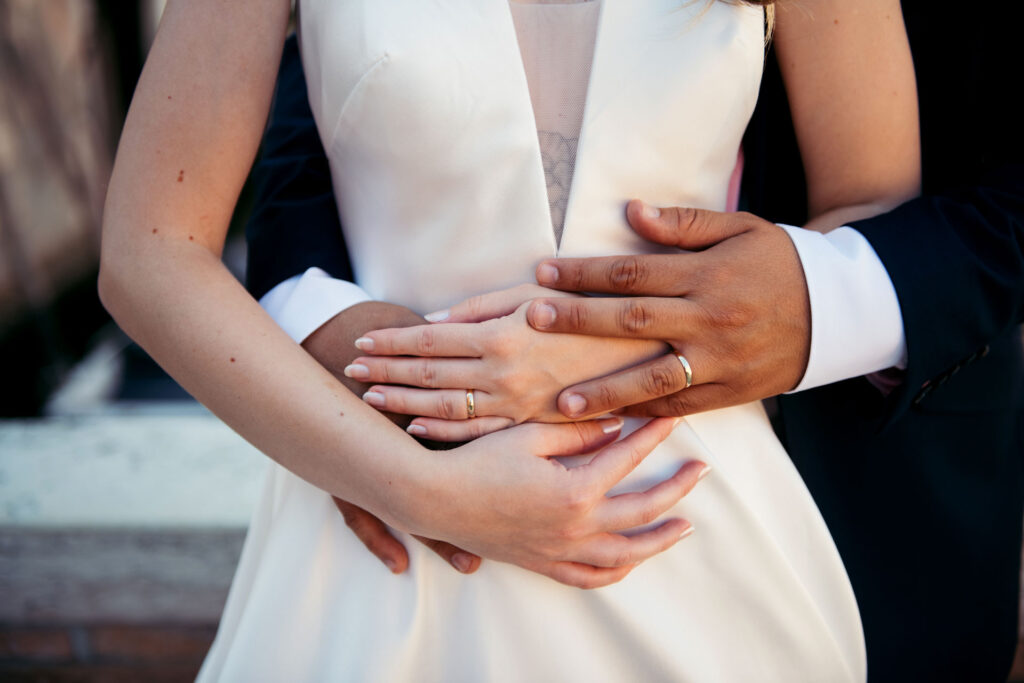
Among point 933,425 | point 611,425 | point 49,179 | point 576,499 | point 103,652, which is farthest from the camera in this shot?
point 49,179

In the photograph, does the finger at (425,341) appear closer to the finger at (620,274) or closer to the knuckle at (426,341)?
the knuckle at (426,341)

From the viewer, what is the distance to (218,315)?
887mm

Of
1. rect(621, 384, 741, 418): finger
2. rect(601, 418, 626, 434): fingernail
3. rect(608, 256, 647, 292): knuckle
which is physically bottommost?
rect(601, 418, 626, 434): fingernail

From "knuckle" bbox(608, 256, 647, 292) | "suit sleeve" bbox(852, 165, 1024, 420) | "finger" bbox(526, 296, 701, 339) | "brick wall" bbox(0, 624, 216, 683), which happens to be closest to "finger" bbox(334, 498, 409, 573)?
"finger" bbox(526, 296, 701, 339)

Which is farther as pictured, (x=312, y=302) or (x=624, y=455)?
(x=312, y=302)

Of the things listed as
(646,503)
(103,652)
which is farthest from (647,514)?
(103,652)

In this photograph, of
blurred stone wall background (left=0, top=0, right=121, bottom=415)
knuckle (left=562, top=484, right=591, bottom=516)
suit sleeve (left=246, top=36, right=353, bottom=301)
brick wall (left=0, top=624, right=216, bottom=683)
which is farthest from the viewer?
blurred stone wall background (left=0, top=0, right=121, bottom=415)

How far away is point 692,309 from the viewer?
860 mm

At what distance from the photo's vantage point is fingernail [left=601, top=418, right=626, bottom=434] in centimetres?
92

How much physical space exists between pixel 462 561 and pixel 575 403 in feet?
0.90

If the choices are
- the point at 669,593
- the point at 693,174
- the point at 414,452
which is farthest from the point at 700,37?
the point at 669,593

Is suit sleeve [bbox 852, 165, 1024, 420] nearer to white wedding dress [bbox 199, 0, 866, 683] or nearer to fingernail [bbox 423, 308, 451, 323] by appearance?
white wedding dress [bbox 199, 0, 866, 683]

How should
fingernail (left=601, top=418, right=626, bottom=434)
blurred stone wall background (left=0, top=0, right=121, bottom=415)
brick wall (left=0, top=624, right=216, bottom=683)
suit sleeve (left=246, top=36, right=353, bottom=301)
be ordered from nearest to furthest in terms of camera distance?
fingernail (left=601, top=418, right=626, bottom=434) < suit sleeve (left=246, top=36, right=353, bottom=301) < brick wall (left=0, top=624, right=216, bottom=683) < blurred stone wall background (left=0, top=0, right=121, bottom=415)

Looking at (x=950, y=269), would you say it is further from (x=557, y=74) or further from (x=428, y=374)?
(x=428, y=374)
